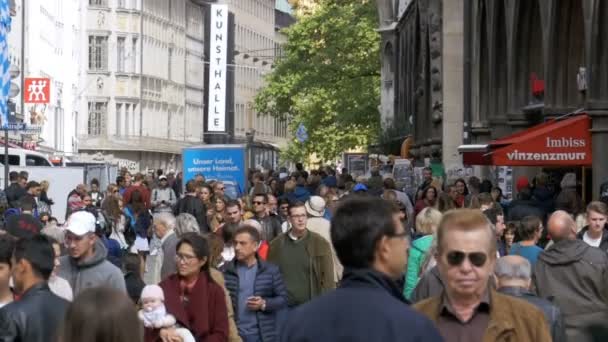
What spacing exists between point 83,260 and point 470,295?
513 centimetres

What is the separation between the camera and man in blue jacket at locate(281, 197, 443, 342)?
6117 millimetres

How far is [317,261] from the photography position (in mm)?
15758

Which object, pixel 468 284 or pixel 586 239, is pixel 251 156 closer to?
pixel 586 239

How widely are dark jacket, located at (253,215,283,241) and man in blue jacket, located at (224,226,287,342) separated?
637 cm

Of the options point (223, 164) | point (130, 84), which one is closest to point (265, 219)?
point (223, 164)

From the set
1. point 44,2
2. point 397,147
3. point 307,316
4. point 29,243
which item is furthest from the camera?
point 44,2

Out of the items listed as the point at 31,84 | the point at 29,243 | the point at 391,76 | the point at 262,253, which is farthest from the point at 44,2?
the point at 29,243

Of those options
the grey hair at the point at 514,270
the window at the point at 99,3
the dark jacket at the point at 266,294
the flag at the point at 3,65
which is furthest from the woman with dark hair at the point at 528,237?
the window at the point at 99,3

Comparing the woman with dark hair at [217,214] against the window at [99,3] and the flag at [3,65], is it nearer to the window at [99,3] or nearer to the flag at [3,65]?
the flag at [3,65]

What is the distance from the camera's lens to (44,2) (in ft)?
262

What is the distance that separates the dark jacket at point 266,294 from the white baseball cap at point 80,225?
2.04 metres

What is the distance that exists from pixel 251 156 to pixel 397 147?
651 inches

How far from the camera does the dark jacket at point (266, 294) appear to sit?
45.3 feet

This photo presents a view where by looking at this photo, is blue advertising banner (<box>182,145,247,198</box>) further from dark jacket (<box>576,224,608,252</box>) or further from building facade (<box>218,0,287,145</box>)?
building facade (<box>218,0,287,145</box>)
